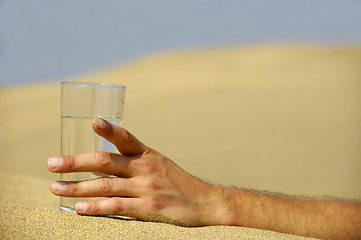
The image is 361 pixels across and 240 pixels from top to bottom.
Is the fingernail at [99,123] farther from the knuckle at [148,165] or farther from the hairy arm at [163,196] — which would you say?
the knuckle at [148,165]

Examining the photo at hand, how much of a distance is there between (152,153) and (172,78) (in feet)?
39.5

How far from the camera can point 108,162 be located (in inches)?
62.7

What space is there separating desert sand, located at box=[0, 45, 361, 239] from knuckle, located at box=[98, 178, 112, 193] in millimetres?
98

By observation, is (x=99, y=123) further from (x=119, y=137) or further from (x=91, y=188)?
(x=91, y=188)

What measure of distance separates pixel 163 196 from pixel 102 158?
243mm

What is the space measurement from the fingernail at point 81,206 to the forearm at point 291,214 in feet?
1.56

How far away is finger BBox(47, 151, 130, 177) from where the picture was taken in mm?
1551

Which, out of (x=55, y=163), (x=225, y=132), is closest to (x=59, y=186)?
(x=55, y=163)

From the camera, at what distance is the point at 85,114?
163 cm

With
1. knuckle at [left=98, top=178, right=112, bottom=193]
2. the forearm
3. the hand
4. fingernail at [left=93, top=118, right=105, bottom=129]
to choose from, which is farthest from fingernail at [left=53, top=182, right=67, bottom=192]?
the forearm

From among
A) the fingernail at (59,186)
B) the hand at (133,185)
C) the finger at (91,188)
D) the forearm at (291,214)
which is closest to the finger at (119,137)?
the hand at (133,185)

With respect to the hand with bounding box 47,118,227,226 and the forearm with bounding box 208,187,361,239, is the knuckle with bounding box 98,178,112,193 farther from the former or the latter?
the forearm with bounding box 208,187,361,239

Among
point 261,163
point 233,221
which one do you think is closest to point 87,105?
point 233,221

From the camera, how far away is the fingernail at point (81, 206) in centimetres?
162
